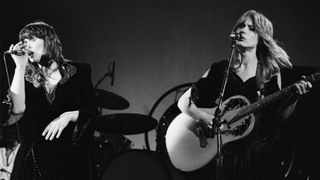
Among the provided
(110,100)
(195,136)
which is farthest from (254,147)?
(110,100)

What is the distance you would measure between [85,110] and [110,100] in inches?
14.9

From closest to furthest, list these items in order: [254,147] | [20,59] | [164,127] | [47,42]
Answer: [254,147]
[20,59]
[47,42]
[164,127]

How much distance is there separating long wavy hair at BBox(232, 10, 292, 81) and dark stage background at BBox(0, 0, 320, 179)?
28 cm

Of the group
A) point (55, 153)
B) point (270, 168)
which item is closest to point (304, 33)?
point (270, 168)

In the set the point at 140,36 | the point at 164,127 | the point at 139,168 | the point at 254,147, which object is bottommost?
the point at 139,168

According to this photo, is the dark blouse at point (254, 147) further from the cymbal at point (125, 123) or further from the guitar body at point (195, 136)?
the cymbal at point (125, 123)

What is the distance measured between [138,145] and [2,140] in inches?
48.5

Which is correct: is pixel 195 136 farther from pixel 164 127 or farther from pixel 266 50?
pixel 266 50

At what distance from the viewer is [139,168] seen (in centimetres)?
417

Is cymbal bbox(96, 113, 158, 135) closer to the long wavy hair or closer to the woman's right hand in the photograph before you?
the woman's right hand

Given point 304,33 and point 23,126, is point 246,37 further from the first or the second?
point 23,126

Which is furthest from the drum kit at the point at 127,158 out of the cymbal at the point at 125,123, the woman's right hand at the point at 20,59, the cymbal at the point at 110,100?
the woman's right hand at the point at 20,59

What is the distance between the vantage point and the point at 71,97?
13.3 ft

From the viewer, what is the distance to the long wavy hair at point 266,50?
13.4ft
